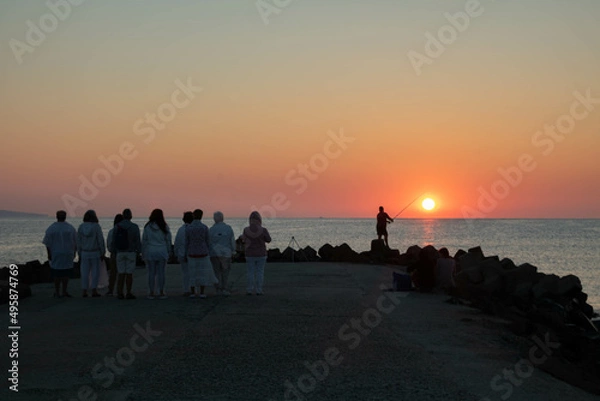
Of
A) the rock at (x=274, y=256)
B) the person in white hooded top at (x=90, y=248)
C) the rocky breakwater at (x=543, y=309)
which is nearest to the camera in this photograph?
the rocky breakwater at (x=543, y=309)

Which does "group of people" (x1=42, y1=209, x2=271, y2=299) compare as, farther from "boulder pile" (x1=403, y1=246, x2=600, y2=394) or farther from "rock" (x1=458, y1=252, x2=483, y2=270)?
"rock" (x1=458, y1=252, x2=483, y2=270)

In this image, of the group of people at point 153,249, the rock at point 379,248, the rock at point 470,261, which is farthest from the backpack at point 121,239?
the rock at point 379,248

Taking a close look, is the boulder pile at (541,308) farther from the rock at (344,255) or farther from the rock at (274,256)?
the rock at (274,256)

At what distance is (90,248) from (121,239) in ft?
3.35

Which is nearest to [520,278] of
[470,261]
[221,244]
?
[470,261]

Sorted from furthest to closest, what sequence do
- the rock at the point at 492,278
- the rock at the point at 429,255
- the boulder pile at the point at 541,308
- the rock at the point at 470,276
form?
the rock at the point at 492,278, the rock at the point at 470,276, the rock at the point at 429,255, the boulder pile at the point at 541,308

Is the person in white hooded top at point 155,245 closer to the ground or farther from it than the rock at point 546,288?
farther from it

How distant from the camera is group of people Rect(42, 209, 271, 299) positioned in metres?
16.5

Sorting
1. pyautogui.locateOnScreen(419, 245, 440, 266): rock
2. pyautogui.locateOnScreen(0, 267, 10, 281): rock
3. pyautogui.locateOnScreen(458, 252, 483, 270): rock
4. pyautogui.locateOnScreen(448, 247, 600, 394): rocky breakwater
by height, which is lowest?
pyautogui.locateOnScreen(448, 247, 600, 394): rocky breakwater

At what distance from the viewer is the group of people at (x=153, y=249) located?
1655 cm

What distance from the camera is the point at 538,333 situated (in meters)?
13.5

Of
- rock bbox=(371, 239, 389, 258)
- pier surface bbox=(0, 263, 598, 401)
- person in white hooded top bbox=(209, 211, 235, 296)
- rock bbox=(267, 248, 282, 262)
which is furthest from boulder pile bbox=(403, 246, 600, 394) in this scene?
rock bbox=(267, 248, 282, 262)

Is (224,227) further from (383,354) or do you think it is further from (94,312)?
(383,354)

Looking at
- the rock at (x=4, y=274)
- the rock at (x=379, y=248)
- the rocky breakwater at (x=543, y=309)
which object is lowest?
the rocky breakwater at (x=543, y=309)
